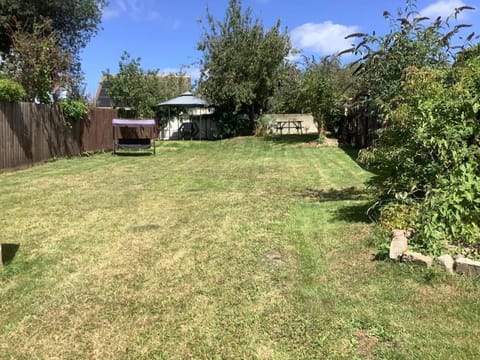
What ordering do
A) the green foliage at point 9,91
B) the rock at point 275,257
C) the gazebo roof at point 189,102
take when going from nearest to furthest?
the rock at point 275,257 < the green foliage at point 9,91 < the gazebo roof at point 189,102

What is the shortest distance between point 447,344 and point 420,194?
234cm

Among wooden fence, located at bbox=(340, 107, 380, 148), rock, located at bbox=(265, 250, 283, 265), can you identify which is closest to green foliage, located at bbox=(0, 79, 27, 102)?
rock, located at bbox=(265, 250, 283, 265)

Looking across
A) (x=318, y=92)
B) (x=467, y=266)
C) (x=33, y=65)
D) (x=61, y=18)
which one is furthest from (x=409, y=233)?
(x=61, y=18)

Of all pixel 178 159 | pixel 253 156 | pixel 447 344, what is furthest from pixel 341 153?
pixel 447 344

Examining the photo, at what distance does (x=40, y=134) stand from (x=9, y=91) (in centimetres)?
180

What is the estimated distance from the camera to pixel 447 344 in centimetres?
251

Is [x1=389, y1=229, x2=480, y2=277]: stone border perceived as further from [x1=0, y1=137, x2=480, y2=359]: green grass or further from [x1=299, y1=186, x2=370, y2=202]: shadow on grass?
[x1=299, y1=186, x2=370, y2=202]: shadow on grass

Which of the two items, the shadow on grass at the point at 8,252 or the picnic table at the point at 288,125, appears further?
the picnic table at the point at 288,125

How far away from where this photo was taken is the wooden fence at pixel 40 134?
1018 centimetres

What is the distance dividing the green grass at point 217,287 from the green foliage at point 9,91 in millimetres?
4419

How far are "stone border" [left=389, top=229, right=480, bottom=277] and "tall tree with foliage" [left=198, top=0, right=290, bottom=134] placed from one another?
54.4 ft

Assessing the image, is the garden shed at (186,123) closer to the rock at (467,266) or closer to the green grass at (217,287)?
the green grass at (217,287)

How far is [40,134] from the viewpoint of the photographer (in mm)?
11664

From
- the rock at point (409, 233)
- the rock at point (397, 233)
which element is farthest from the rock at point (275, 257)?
the rock at point (409, 233)
